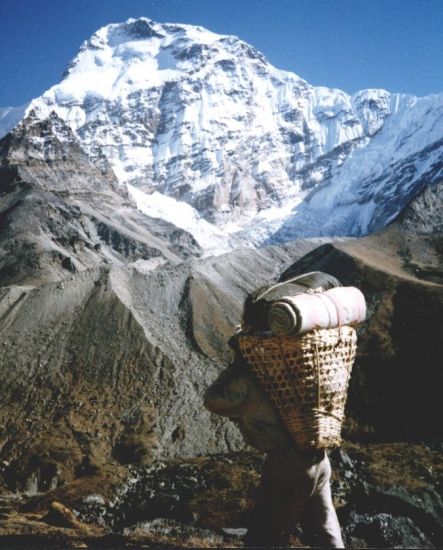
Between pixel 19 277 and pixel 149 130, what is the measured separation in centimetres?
16450

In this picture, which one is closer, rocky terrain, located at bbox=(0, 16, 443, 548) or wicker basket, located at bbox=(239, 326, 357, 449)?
wicker basket, located at bbox=(239, 326, 357, 449)

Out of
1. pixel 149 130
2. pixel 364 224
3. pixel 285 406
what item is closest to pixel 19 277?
pixel 285 406

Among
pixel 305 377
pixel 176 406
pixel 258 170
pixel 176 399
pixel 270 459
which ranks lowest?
pixel 270 459

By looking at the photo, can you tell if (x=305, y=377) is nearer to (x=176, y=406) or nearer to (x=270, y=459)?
(x=270, y=459)

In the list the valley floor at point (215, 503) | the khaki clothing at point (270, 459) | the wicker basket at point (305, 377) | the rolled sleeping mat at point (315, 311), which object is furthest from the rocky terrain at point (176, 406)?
the rolled sleeping mat at point (315, 311)

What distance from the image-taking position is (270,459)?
3.82m

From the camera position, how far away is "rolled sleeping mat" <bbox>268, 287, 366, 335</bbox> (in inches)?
134

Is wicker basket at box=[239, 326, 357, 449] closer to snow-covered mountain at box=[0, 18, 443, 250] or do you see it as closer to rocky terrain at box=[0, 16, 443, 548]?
rocky terrain at box=[0, 16, 443, 548]

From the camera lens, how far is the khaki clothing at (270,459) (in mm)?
3734

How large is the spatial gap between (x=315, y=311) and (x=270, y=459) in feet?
3.65

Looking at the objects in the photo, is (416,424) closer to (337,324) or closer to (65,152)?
(337,324)

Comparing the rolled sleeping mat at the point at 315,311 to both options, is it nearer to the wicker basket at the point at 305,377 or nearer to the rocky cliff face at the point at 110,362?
the wicker basket at the point at 305,377

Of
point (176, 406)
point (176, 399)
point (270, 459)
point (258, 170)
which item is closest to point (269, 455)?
point (270, 459)

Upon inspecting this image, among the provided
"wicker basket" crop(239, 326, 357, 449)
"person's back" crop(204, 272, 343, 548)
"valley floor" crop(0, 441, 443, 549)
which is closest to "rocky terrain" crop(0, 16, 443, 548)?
"valley floor" crop(0, 441, 443, 549)
